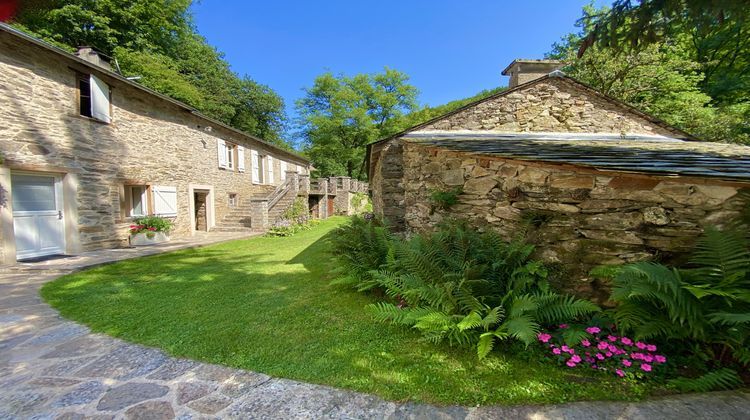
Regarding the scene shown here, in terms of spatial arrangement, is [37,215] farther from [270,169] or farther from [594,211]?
[594,211]

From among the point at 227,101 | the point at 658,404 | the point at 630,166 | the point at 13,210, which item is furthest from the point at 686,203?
the point at 227,101

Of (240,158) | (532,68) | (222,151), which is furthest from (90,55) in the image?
(532,68)

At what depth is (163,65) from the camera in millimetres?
16484

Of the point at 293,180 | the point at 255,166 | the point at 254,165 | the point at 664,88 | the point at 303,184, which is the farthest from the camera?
the point at 255,166

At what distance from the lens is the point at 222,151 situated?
1320 cm

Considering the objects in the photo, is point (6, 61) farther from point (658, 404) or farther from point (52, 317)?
point (658, 404)

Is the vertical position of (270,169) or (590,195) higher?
(270,169)

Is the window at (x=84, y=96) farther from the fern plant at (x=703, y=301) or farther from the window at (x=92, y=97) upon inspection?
the fern plant at (x=703, y=301)

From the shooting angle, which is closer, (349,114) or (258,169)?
(258,169)

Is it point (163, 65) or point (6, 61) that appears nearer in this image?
point (6, 61)

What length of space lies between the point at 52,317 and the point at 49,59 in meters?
7.16

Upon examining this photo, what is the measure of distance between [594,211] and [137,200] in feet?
39.8

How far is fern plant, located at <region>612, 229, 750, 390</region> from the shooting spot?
6.45 ft

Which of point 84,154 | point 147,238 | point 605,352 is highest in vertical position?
point 84,154
